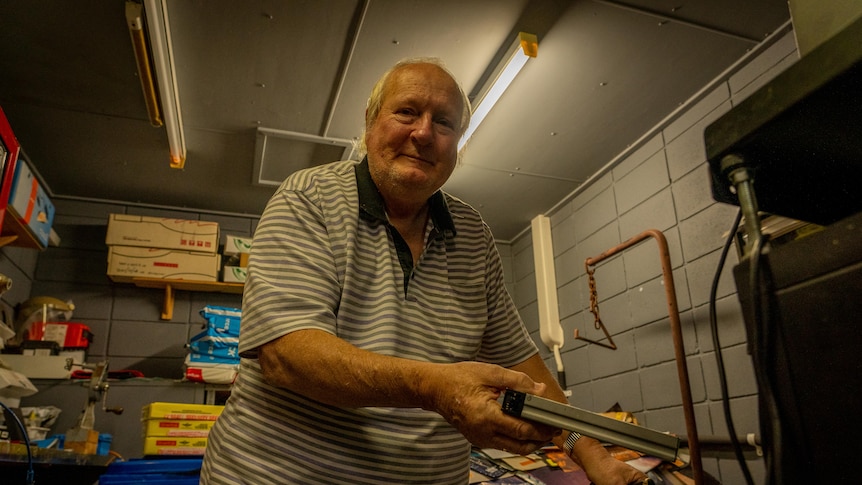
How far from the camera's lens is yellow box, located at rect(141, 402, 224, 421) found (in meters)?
2.87

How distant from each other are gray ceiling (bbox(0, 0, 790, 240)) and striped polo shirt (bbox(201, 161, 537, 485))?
1524 millimetres

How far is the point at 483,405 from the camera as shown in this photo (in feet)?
1.97

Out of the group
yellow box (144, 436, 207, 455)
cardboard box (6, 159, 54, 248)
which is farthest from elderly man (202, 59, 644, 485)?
cardboard box (6, 159, 54, 248)

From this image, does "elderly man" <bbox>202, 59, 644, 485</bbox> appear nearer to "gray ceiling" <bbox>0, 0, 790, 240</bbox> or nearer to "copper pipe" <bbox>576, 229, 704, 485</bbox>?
"gray ceiling" <bbox>0, 0, 790, 240</bbox>

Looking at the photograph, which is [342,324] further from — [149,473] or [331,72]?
[149,473]

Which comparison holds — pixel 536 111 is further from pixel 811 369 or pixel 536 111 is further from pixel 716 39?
pixel 811 369

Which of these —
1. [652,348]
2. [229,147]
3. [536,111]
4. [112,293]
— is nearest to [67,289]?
[112,293]

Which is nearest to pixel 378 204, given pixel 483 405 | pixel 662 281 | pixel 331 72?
pixel 483 405

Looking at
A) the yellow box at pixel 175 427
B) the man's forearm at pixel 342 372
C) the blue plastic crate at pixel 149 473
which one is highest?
the man's forearm at pixel 342 372

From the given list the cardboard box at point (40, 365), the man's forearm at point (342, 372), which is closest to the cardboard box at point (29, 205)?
the cardboard box at point (40, 365)

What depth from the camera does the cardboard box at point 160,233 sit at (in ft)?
12.2

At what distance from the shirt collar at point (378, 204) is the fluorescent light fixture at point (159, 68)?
1531 mm

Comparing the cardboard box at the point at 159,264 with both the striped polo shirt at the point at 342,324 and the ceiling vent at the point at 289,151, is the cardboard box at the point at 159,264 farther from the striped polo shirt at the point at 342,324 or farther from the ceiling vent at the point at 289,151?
the striped polo shirt at the point at 342,324

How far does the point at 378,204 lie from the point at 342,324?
0.26 m
